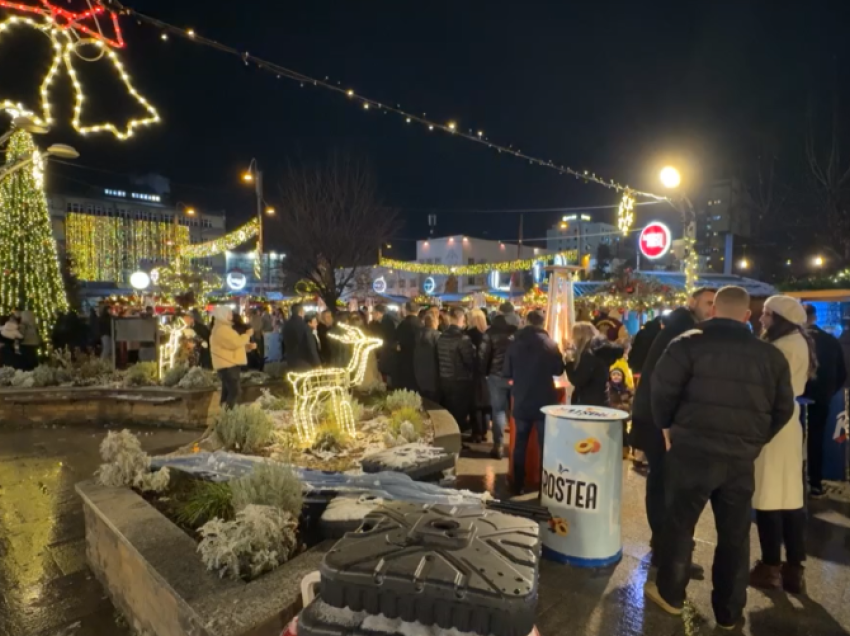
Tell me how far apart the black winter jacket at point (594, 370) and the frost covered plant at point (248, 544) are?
131 inches

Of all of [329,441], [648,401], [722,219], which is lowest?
[329,441]

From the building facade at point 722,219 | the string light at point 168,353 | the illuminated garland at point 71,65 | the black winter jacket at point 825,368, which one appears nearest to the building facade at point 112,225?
the string light at point 168,353

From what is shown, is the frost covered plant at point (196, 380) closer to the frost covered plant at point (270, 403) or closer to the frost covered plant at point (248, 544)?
the frost covered plant at point (270, 403)

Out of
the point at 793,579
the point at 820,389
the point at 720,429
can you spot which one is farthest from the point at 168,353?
the point at 820,389

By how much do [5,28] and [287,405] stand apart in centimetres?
586

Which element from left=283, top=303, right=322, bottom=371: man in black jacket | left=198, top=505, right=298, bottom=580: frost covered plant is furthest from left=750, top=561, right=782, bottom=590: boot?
left=283, top=303, right=322, bottom=371: man in black jacket

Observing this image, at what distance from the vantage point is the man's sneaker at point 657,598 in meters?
3.35

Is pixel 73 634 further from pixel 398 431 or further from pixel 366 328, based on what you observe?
pixel 366 328

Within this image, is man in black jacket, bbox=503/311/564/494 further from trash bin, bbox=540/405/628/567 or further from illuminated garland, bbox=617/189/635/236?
illuminated garland, bbox=617/189/635/236

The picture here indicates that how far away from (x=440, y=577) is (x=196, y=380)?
8.05 meters

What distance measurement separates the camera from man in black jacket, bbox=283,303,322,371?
938 cm

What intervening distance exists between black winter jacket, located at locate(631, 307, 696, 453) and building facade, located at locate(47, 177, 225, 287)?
2014 inches

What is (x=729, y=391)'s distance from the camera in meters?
3.14

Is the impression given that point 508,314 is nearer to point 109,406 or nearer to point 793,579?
point 793,579
